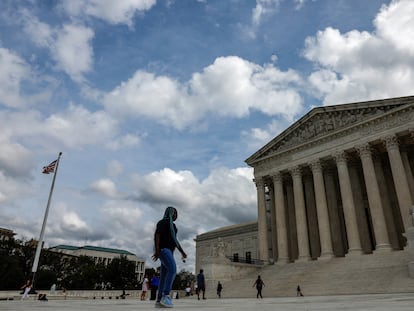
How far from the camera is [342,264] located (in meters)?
26.2

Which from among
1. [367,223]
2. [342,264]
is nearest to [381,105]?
[367,223]

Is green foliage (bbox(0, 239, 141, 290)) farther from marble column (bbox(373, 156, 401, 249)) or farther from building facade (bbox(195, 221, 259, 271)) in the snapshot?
marble column (bbox(373, 156, 401, 249))

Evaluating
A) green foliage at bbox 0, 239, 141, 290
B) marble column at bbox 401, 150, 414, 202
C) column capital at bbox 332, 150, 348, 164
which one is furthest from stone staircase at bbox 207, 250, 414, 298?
green foliage at bbox 0, 239, 141, 290

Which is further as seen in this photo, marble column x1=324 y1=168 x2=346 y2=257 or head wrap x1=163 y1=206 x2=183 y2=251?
marble column x1=324 y1=168 x2=346 y2=257

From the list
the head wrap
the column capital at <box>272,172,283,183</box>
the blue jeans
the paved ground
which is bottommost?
the paved ground

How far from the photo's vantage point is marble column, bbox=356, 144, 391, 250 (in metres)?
27.4

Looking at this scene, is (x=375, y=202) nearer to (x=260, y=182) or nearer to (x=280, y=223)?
(x=280, y=223)

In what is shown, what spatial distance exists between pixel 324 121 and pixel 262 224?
13.5m

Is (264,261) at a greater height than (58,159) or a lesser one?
lesser

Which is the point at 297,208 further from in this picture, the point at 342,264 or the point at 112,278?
the point at 112,278

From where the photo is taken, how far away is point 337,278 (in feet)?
74.3

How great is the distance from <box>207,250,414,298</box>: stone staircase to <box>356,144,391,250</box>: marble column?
152cm

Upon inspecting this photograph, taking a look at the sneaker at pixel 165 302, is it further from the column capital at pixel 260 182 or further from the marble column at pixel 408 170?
the column capital at pixel 260 182

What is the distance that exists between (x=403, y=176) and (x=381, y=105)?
678cm
